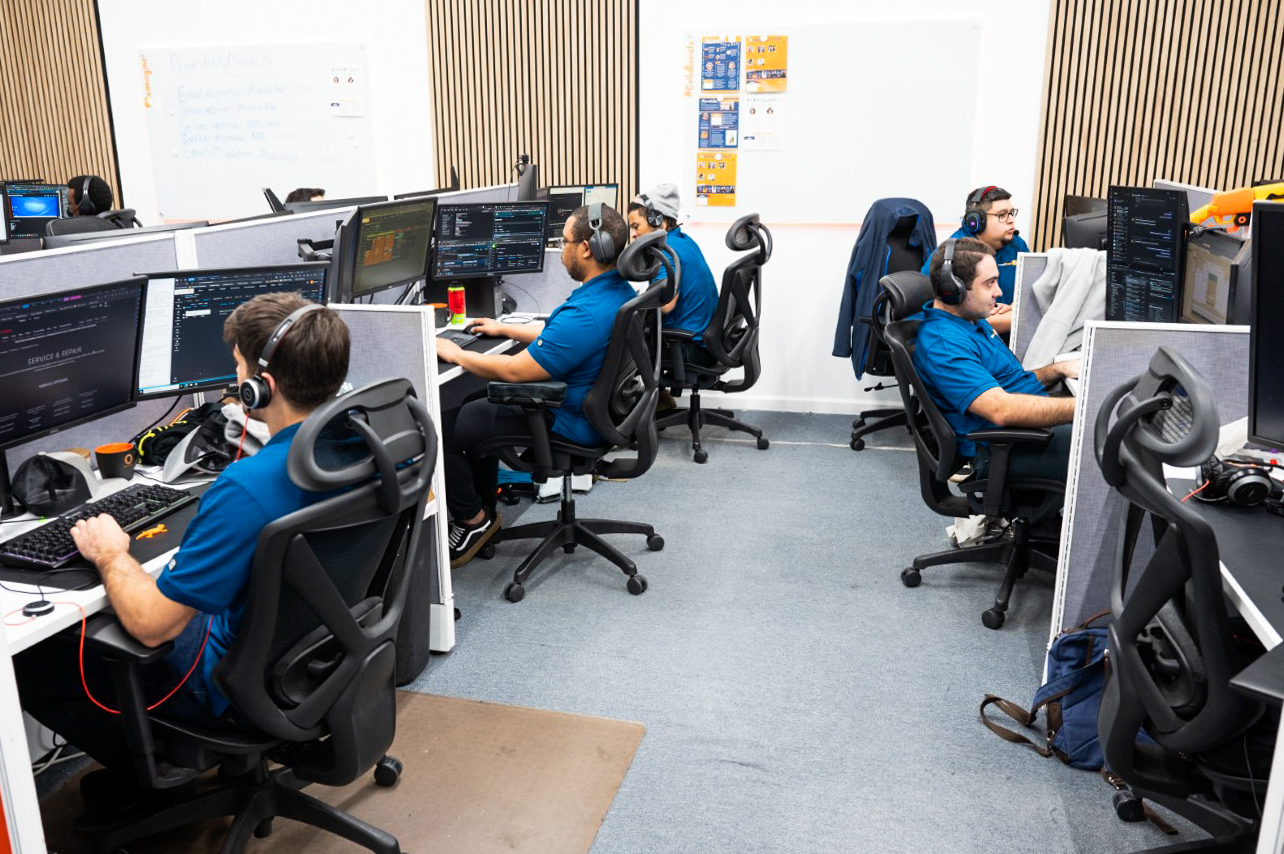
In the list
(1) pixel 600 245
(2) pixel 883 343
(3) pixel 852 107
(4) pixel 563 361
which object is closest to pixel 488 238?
(1) pixel 600 245

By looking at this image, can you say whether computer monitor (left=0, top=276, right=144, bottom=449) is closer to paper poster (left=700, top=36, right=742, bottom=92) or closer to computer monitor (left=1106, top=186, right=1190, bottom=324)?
computer monitor (left=1106, top=186, right=1190, bottom=324)

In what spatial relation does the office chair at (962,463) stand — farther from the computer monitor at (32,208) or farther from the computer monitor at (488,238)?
the computer monitor at (32,208)

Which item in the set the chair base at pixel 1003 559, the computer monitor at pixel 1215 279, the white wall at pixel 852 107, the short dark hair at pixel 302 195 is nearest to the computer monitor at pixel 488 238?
the short dark hair at pixel 302 195

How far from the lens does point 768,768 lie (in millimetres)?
2422

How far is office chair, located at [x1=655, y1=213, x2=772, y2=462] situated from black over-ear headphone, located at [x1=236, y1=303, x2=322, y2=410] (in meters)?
2.90

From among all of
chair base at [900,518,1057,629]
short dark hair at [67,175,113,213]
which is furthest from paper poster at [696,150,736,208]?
short dark hair at [67,175,113,213]

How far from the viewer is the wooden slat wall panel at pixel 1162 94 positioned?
16.3 ft

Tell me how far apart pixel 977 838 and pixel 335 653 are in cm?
139

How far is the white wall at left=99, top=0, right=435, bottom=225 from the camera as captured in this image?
5914 mm

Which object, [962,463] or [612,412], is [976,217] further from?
[612,412]

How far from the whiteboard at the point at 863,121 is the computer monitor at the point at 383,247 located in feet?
7.34

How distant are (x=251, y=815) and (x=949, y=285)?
88.9 inches

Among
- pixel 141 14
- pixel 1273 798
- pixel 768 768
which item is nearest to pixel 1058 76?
pixel 768 768

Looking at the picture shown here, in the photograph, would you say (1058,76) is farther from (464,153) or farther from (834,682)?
(834,682)
